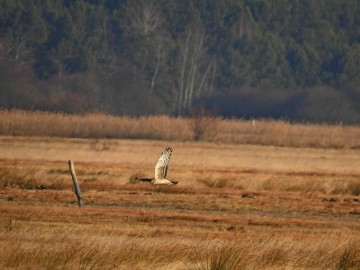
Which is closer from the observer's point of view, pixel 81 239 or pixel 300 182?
pixel 81 239

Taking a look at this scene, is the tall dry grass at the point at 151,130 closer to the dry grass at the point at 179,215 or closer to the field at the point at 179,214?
the field at the point at 179,214

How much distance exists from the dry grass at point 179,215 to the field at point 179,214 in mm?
23

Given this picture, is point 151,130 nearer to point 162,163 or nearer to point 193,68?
point 162,163

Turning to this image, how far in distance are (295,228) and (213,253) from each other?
6123 mm

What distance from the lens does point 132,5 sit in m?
106

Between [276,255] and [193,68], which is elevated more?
[193,68]

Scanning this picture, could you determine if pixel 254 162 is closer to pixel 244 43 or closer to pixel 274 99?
pixel 274 99

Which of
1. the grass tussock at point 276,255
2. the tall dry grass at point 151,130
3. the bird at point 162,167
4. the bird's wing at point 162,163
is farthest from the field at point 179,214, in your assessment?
the tall dry grass at point 151,130

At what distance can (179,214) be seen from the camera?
2378 centimetres

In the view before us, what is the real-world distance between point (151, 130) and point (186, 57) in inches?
1699

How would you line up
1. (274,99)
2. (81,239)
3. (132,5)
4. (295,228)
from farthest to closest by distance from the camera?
1. (132,5)
2. (274,99)
3. (295,228)
4. (81,239)

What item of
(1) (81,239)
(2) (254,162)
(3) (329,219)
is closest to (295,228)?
(3) (329,219)

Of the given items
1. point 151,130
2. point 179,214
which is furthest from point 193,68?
point 179,214

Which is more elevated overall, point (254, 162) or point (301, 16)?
point (301, 16)
